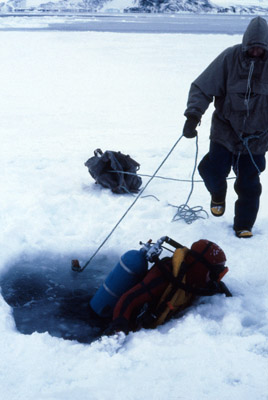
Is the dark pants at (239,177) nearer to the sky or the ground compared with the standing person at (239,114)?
nearer to the ground

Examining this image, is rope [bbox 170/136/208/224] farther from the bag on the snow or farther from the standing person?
the bag on the snow

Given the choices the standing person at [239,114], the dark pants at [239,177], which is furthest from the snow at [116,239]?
the standing person at [239,114]

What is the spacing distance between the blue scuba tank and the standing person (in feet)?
3.72

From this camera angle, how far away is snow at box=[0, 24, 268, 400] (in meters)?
2.21

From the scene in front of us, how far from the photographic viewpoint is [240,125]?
3.26 metres

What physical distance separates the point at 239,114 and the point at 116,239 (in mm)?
1531

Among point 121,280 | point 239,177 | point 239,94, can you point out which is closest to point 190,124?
point 239,94

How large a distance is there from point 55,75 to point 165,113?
5394 millimetres

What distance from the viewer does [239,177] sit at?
11.7 ft

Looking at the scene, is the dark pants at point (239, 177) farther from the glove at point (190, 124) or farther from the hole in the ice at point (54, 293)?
the hole in the ice at point (54, 293)

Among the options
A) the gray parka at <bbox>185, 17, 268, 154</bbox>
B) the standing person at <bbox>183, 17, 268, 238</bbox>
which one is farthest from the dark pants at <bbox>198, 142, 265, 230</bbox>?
the gray parka at <bbox>185, 17, 268, 154</bbox>

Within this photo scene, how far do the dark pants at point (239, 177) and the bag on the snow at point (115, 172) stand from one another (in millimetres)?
1214

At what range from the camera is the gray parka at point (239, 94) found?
3014mm

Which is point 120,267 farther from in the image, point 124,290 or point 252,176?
point 252,176
